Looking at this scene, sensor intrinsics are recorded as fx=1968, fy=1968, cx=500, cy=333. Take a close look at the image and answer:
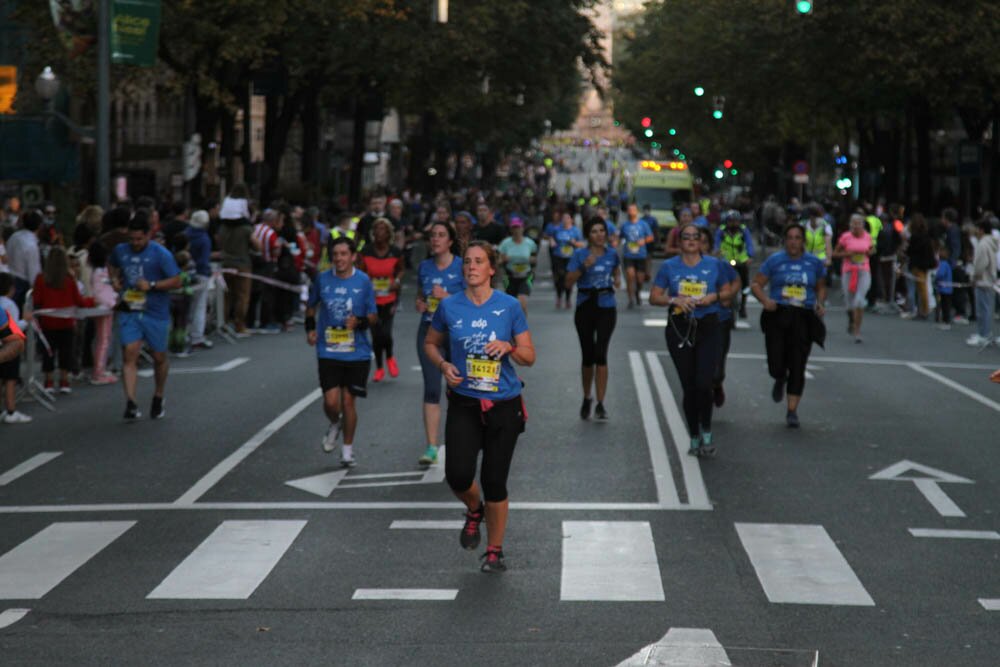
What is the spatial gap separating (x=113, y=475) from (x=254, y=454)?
1351 mm

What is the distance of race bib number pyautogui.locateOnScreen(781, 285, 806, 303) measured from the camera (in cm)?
1622

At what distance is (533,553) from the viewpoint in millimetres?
10492

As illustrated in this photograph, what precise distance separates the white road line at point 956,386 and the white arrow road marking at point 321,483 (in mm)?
7507

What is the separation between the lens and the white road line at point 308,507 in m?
12.1

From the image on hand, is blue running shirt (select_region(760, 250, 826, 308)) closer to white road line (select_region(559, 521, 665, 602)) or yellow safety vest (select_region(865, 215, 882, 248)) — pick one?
white road line (select_region(559, 521, 665, 602))

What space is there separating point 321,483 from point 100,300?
7.42 metres

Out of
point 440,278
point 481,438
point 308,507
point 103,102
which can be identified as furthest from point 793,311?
point 103,102

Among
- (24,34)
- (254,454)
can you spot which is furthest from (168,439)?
(24,34)

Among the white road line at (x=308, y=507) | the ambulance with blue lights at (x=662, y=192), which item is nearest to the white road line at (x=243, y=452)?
the white road line at (x=308, y=507)

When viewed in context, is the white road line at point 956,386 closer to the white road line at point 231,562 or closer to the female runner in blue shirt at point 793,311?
the female runner in blue shirt at point 793,311

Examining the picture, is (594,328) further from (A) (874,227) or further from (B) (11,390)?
(A) (874,227)

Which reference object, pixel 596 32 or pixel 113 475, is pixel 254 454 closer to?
pixel 113 475

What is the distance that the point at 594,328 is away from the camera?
54.3 ft

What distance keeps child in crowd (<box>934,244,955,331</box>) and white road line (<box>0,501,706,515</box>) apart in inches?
738
